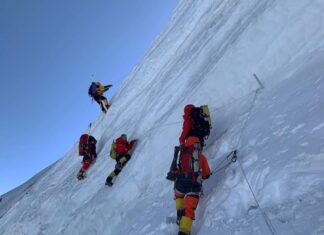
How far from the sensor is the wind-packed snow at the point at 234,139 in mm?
5668

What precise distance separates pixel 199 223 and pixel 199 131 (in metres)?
2.11

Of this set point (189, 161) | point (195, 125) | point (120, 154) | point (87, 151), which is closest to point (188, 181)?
point (189, 161)

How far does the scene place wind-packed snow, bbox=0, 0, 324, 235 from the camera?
18.6 ft

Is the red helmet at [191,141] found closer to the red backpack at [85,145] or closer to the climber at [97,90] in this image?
the red backpack at [85,145]

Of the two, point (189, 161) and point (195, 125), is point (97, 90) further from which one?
point (189, 161)

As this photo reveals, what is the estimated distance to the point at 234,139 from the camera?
779cm

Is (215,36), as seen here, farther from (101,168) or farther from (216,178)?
(216,178)

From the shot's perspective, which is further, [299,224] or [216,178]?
[216,178]

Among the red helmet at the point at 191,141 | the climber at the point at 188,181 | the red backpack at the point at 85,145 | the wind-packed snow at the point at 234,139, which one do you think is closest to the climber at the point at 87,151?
the red backpack at the point at 85,145

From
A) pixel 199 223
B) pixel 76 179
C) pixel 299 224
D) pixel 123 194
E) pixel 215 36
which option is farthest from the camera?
pixel 76 179

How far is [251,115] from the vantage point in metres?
8.02

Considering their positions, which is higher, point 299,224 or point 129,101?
point 129,101

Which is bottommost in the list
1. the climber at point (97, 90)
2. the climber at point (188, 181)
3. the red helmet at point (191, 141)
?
the climber at point (188, 181)

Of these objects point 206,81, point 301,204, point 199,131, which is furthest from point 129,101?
point 301,204
